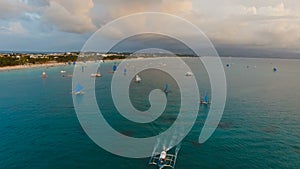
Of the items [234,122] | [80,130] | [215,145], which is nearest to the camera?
[215,145]

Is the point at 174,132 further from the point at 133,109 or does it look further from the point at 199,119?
the point at 133,109

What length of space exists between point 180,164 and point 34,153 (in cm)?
2344

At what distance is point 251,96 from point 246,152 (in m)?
47.4

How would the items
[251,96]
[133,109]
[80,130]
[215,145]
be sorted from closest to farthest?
[215,145]
[80,130]
[133,109]
[251,96]

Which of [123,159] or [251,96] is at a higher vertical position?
[251,96]

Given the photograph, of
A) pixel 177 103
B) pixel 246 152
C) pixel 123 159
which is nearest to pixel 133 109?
pixel 177 103

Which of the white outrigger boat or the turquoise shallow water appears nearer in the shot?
the white outrigger boat

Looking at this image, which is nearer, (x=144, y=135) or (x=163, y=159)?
(x=163, y=159)

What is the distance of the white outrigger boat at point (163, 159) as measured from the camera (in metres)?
30.8

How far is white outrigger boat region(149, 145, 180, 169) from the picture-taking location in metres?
30.8

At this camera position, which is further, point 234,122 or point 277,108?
point 277,108

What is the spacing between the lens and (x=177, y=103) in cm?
6469

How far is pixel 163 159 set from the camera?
102 feet

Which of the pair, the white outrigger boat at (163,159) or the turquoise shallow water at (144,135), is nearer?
the white outrigger boat at (163,159)
